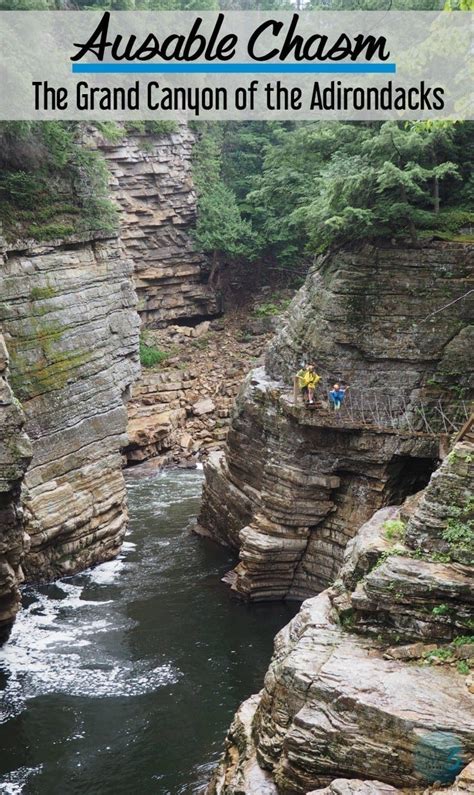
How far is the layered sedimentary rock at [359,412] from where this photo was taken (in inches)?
928

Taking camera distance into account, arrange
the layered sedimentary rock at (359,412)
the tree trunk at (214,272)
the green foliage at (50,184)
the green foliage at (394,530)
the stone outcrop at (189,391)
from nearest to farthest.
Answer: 1. the green foliage at (394,530)
2. the layered sedimentary rock at (359,412)
3. the green foliage at (50,184)
4. the stone outcrop at (189,391)
5. the tree trunk at (214,272)

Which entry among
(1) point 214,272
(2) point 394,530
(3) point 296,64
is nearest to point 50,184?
(3) point 296,64

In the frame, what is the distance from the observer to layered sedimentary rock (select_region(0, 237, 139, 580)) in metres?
25.3

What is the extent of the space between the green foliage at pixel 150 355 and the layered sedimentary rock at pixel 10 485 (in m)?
24.3

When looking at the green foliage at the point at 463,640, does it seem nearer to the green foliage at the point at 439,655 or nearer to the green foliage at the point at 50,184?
the green foliage at the point at 439,655

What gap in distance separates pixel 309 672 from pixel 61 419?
49.2ft

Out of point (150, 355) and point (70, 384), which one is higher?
point (70, 384)

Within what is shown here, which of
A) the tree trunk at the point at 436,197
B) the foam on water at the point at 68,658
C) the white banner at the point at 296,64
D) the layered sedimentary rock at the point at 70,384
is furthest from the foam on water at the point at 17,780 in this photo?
the tree trunk at the point at 436,197

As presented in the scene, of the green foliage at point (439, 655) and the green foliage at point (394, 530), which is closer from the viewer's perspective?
the green foliage at point (439, 655)

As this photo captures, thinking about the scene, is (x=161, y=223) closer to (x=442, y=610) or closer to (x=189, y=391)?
(x=189, y=391)

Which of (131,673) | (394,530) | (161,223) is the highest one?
(161,223)

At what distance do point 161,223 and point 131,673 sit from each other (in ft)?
104

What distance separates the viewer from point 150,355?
4525cm

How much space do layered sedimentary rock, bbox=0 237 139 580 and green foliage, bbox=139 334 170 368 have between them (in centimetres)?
1510
